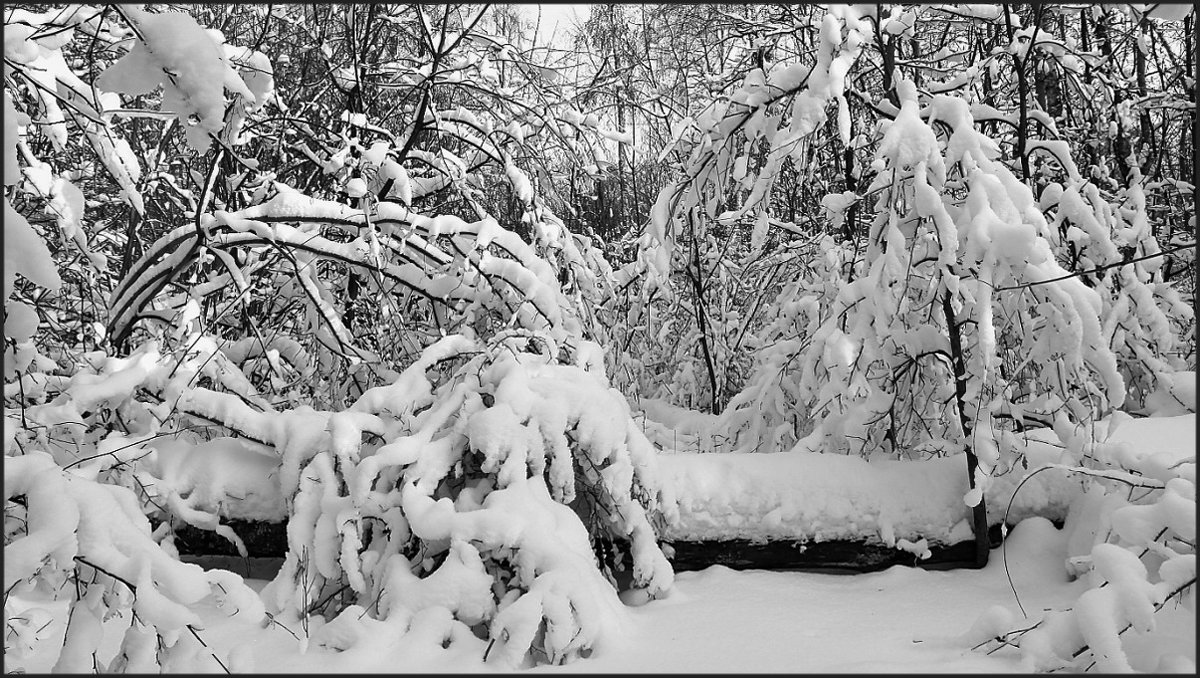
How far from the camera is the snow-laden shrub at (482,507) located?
8.11 ft

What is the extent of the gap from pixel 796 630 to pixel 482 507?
1.11m

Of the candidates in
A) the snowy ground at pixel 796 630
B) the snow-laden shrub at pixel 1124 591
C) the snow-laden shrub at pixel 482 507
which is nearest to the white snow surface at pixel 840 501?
the snowy ground at pixel 796 630

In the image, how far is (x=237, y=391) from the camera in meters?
3.52

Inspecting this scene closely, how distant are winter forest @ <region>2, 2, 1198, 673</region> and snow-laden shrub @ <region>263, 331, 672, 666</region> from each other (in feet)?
0.04

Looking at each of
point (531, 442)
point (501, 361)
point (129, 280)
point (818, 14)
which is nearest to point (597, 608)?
point (531, 442)

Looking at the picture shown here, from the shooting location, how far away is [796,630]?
2.54 metres

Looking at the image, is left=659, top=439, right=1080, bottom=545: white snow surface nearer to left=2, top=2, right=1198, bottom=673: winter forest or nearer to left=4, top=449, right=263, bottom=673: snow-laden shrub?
→ left=2, top=2, right=1198, bottom=673: winter forest

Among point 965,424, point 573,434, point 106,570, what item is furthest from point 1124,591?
point 106,570

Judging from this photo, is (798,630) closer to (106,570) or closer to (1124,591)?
(1124,591)

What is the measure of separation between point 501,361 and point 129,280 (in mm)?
1757

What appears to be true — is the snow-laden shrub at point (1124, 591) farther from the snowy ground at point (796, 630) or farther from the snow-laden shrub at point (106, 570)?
the snow-laden shrub at point (106, 570)

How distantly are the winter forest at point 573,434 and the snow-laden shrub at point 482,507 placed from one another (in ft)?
0.04

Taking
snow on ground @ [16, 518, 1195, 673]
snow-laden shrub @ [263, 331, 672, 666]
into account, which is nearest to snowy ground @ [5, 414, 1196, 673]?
snow on ground @ [16, 518, 1195, 673]

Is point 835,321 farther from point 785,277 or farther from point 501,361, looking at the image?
point 785,277
